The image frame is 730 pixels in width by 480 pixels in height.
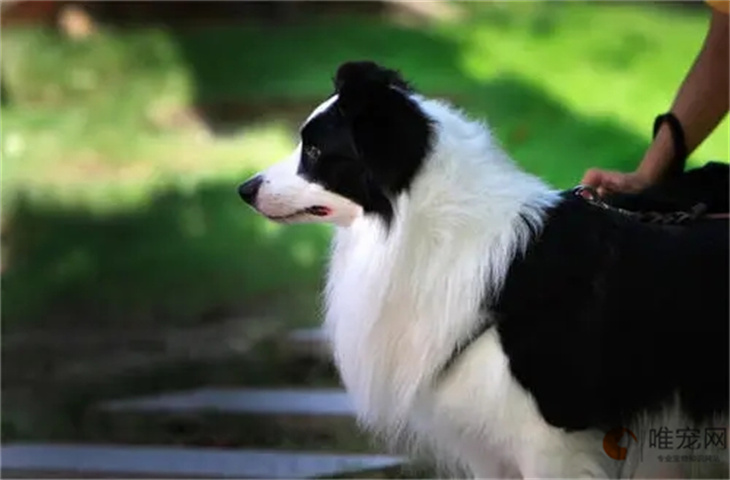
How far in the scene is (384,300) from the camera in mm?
2479

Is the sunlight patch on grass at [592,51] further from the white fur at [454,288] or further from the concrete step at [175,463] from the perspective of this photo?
the white fur at [454,288]

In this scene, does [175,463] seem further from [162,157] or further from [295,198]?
[162,157]

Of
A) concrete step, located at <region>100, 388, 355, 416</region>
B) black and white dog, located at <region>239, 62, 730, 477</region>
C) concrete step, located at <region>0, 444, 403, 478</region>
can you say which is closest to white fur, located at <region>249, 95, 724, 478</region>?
black and white dog, located at <region>239, 62, 730, 477</region>

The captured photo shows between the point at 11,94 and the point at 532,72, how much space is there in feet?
8.95

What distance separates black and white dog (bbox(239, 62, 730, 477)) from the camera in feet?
7.81

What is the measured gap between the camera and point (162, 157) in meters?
5.70

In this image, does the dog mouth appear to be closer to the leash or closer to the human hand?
the leash

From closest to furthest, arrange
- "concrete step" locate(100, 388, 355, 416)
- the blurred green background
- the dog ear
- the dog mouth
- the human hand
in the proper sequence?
the dog ear, the dog mouth, the human hand, "concrete step" locate(100, 388, 355, 416), the blurred green background

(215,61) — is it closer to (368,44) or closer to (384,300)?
(368,44)

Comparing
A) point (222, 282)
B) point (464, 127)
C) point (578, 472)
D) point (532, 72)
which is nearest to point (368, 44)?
A: point (532, 72)

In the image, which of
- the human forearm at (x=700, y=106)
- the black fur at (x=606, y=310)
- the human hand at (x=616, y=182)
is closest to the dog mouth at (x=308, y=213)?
the black fur at (x=606, y=310)

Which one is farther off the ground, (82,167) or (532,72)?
(532,72)

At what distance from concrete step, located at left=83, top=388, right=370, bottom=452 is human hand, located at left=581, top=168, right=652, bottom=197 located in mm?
1406

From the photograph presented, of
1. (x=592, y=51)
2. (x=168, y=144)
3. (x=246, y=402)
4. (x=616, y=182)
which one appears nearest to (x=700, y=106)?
(x=616, y=182)
